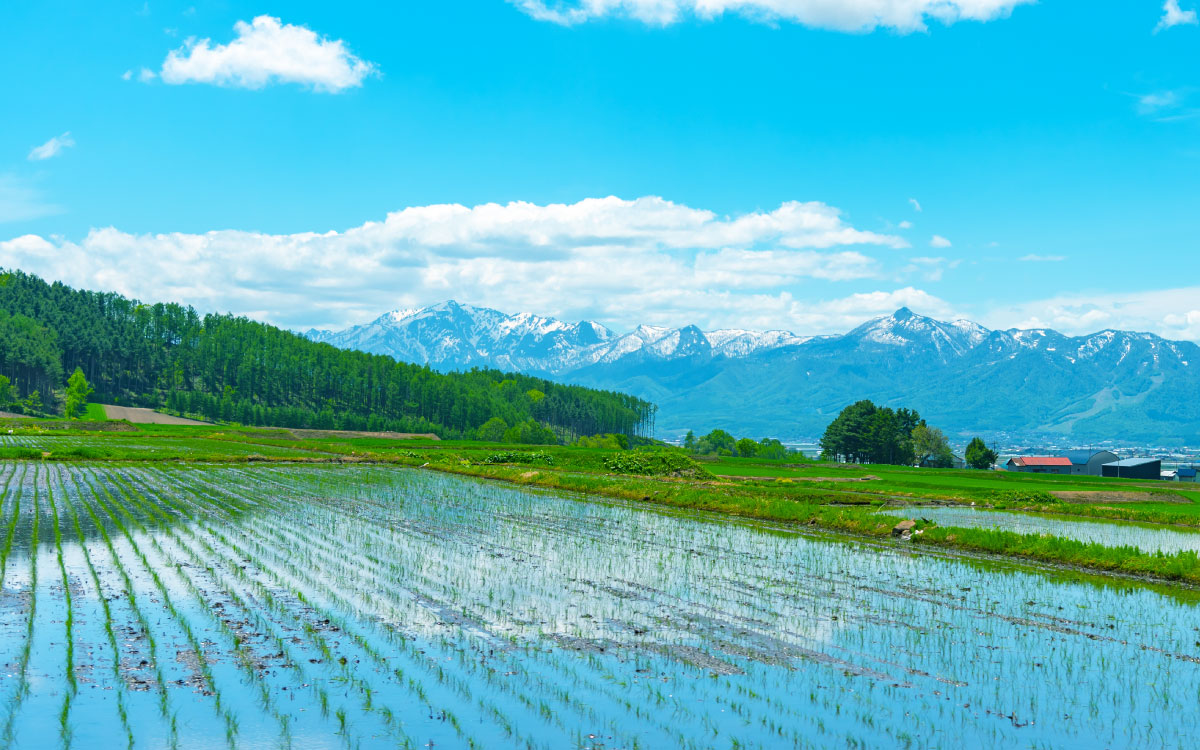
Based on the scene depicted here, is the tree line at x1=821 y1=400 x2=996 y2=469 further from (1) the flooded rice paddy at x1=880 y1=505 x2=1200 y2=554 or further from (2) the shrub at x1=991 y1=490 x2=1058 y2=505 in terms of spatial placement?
(1) the flooded rice paddy at x1=880 y1=505 x2=1200 y2=554

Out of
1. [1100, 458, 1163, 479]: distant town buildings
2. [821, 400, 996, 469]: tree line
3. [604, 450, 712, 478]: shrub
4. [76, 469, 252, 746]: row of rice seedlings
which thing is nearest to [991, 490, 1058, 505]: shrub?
[604, 450, 712, 478]: shrub

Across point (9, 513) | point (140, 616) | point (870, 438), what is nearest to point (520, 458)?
point (9, 513)

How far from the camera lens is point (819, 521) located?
38719 millimetres

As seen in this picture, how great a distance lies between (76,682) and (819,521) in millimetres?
32118

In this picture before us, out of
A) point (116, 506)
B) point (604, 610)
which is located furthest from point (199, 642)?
point (116, 506)

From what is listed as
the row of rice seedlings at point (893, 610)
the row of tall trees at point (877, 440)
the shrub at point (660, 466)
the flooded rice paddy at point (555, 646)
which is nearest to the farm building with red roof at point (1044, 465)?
the row of tall trees at point (877, 440)

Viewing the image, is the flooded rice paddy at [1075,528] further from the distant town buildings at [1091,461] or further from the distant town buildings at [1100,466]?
the distant town buildings at [1091,461]

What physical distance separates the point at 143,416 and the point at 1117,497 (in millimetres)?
154816

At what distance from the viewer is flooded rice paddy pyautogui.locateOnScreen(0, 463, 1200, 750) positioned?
11.3m

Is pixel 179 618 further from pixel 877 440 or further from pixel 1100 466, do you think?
pixel 1100 466

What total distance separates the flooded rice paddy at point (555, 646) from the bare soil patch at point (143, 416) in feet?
440

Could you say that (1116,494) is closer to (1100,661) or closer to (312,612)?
(1100,661)

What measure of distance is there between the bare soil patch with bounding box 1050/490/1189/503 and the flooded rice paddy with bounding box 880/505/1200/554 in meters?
15.1

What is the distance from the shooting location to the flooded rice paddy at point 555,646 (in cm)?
1128
